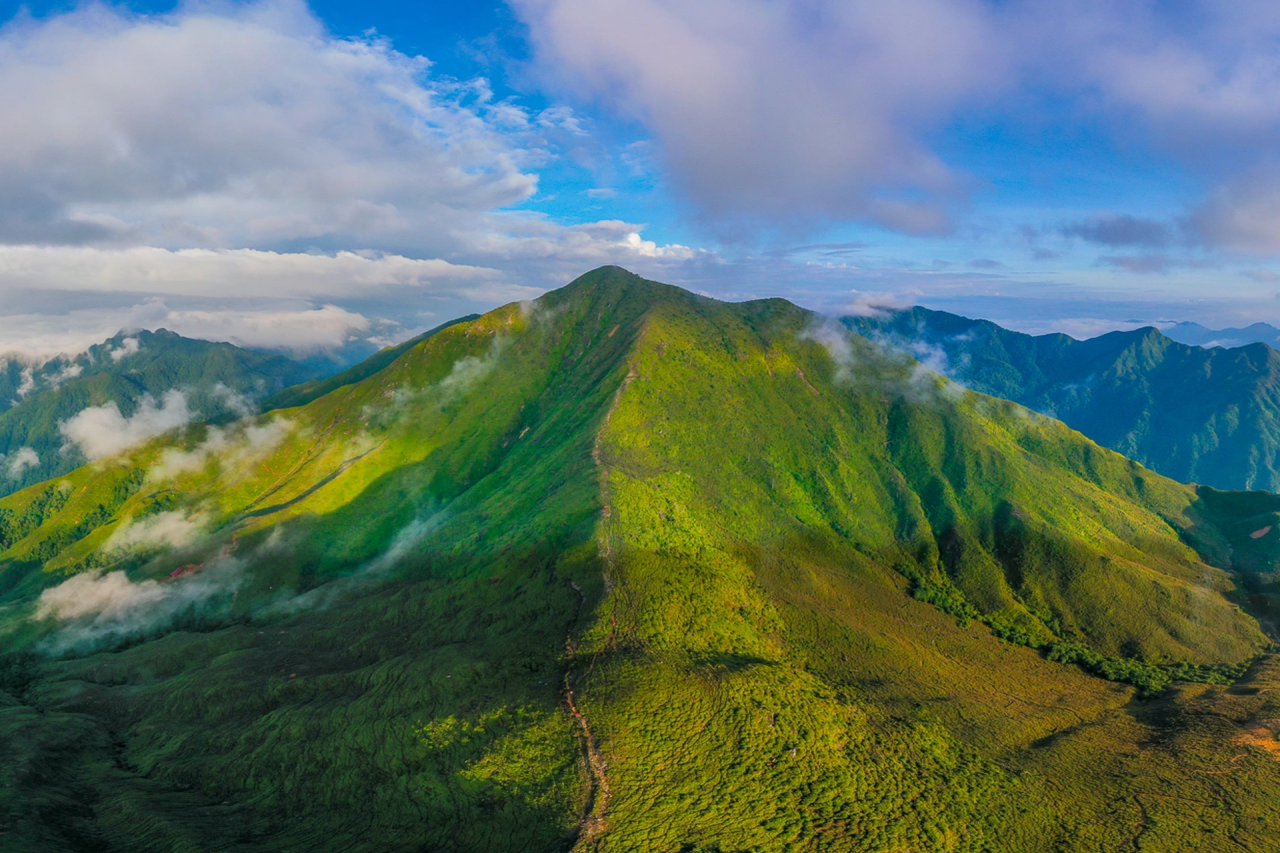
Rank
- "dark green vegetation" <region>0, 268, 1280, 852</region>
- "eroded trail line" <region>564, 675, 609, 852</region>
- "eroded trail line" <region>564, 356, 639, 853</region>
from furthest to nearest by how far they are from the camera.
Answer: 1. "dark green vegetation" <region>0, 268, 1280, 852</region>
2. "eroded trail line" <region>564, 356, 639, 853</region>
3. "eroded trail line" <region>564, 675, 609, 852</region>

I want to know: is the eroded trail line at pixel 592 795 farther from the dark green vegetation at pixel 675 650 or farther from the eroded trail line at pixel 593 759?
the dark green vegetation at pixel 675 650

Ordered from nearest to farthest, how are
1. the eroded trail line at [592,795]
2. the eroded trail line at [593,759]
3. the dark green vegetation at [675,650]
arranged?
the eroded trail line at [592,795] < the eroded trail line at [593,759] < the dark green vegetation at [675,650]

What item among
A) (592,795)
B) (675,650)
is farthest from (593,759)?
(675,650)

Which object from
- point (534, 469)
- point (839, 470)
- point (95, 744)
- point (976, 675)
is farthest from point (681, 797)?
point (839, 470)

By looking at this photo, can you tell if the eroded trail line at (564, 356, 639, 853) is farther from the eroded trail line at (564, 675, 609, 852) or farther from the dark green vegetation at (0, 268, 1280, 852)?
the dark green vegetation at (0, 268, 1280, 852)

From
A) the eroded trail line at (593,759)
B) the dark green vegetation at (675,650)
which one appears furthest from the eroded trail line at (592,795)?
the dark green vegetation at (675,650)

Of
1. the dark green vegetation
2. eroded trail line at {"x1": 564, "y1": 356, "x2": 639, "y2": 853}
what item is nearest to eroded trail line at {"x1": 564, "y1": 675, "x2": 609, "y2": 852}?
eroded trail line at {"x1": 564, "y1": 356, "x2": 639, "y2": 853}

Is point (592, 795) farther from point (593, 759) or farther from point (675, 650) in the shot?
point (675, 650)

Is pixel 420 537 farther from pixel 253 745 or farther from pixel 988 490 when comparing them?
pixel 988 490
